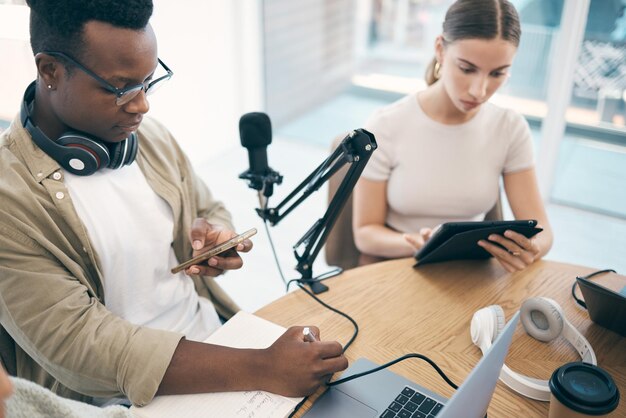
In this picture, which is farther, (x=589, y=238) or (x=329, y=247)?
(x=589, y=238)

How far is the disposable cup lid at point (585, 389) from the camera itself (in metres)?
0.77

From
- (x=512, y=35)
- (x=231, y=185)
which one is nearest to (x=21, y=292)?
(x=512, y=35)

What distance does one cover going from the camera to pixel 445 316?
1.21 m

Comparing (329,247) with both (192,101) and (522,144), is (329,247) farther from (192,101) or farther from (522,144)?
(192,101)

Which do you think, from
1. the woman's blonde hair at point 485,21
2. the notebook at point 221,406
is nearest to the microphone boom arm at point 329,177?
the notebook at point 221,406

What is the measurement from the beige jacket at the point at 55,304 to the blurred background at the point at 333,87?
146 centimetres

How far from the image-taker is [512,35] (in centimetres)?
148

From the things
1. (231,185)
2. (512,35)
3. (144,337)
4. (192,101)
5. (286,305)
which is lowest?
(231,185)

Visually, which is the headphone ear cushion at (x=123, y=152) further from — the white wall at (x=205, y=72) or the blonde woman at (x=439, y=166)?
the white wall at (x=205, y=72)

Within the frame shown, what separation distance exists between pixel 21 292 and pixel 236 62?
10.2 ft

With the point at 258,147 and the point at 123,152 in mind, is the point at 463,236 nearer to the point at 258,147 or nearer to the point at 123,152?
the point at 258,147

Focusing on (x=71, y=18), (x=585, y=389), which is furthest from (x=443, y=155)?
(x=71, y=18)

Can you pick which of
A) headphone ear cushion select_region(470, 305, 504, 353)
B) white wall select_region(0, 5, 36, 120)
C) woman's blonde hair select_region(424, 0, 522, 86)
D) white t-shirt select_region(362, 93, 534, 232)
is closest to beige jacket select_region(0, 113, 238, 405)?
headphone ear cushion select_region(470, 305, 504, 353)

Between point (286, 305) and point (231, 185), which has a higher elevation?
point (286, 305)
